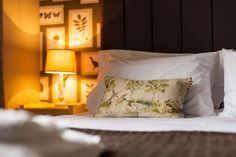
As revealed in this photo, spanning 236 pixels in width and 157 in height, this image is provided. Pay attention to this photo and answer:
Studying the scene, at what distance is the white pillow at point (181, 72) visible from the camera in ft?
6.88

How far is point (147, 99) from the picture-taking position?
1971 mm

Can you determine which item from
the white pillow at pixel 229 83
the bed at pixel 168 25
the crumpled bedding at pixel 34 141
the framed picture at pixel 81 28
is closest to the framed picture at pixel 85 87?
the framed picture at pixel 81 28

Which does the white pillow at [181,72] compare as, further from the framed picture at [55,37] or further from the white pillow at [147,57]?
the framed picture at [55,37]

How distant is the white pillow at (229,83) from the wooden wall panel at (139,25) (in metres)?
0.62

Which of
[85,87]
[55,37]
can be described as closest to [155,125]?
[85,87]

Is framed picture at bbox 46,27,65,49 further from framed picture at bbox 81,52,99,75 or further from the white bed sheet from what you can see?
the white bed sheet

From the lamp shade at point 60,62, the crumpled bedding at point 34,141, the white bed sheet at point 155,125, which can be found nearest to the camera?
the crumpled bedding at point 34,141

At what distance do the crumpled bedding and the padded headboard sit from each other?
1.79m

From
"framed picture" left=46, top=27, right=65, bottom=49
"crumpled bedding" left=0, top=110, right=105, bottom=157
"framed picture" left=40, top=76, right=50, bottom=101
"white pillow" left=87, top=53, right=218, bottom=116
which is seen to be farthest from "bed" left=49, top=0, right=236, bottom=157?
"crumpled bedding" left=0, top=110, right=105, bottom=157

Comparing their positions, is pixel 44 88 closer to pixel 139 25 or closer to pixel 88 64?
pixel 88 64

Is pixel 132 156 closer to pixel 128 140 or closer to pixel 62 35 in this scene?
pixel 128 140

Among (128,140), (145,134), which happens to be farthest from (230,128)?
(128,140)

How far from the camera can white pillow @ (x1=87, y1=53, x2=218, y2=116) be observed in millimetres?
2096

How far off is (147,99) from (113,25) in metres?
0.93
